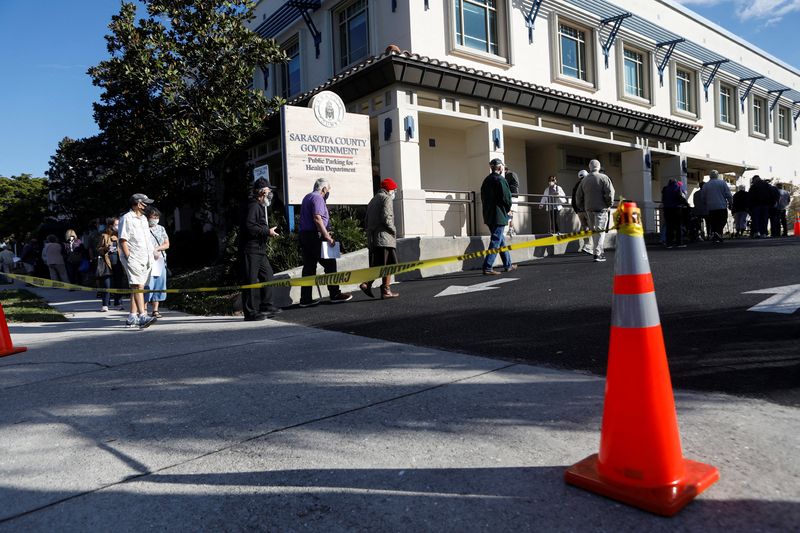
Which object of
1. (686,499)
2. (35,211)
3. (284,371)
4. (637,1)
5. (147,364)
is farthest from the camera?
(35,211)

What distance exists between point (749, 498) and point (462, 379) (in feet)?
6.57

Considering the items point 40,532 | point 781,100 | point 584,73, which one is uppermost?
point 781,100

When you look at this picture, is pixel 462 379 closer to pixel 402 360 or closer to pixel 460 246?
pixel 402 360

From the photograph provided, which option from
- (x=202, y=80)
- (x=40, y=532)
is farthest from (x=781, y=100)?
(x=40, y=532)

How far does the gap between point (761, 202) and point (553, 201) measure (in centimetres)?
660

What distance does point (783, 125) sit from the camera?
29.3m

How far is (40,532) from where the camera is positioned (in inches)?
83.4

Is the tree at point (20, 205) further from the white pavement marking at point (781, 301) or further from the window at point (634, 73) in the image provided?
the white pavement marking at point (781, 301)

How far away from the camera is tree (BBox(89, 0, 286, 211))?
1169 centimetres

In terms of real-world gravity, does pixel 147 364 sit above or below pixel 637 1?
below

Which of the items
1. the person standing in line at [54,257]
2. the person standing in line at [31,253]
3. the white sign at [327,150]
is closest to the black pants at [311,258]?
the white sign at [327,150]

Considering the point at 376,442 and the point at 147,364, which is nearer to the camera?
the point at 376,442

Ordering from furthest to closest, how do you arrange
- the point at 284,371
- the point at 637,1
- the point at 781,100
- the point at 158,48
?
the point at 781,100 → the point at 637,1 → the point at 158,48 → the point at 284,371

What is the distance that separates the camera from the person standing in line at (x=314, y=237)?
811 centimetres
